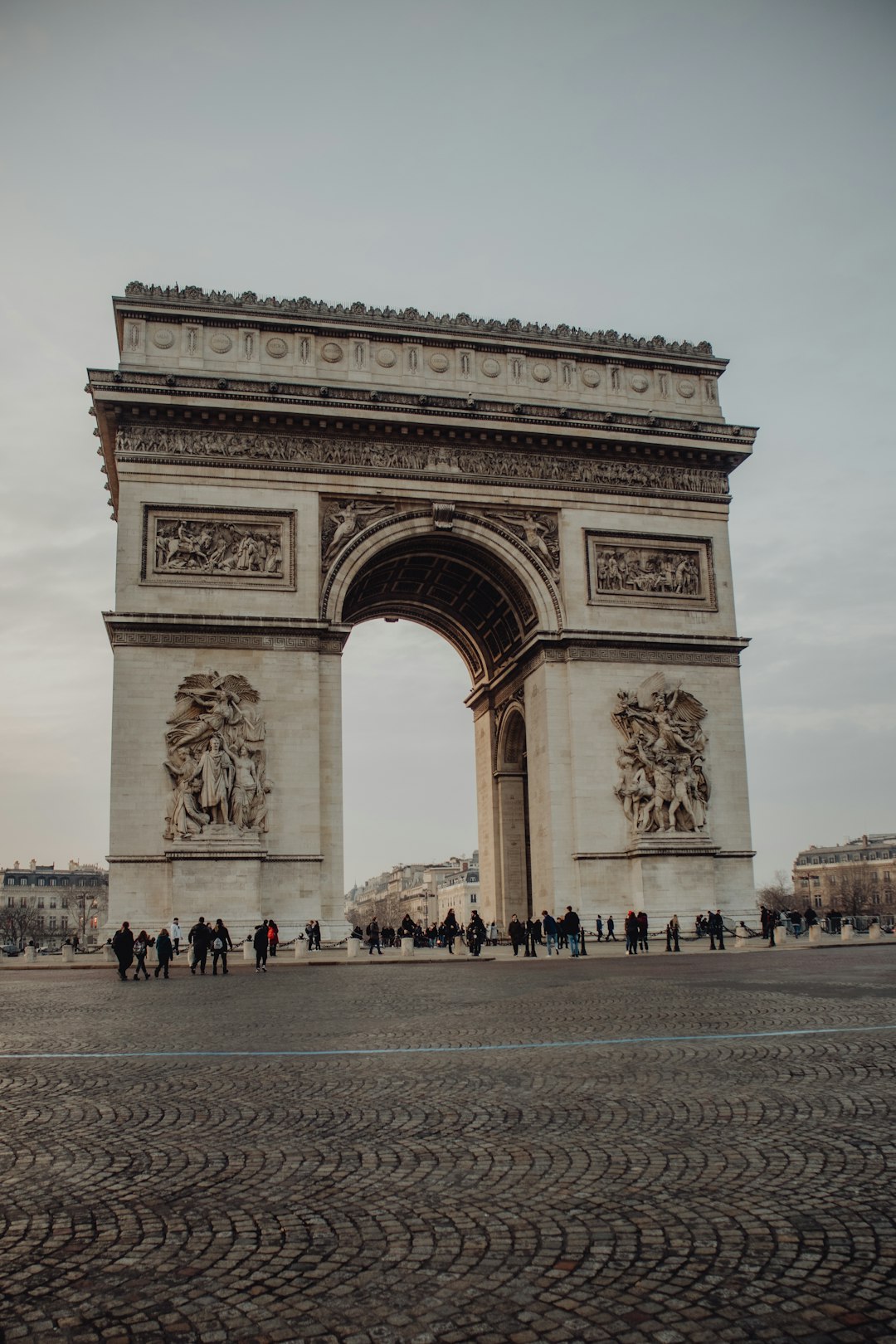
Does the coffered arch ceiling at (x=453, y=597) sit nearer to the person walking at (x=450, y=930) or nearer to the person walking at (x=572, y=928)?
the person walking at (x=450, y=930)

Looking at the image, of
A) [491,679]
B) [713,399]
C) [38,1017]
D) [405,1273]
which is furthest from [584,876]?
[405,1273]

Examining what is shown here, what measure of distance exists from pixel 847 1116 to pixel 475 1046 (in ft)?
12.3

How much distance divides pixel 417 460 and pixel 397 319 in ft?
13.6

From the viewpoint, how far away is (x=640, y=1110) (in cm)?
636

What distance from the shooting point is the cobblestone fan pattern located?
3525 mm

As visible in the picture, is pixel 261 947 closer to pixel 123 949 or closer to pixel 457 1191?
pixel 123 949

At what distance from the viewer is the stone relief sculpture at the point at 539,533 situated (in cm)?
3144

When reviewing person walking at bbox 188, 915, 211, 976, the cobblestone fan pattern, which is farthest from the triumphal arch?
the cobblestone fan pattern

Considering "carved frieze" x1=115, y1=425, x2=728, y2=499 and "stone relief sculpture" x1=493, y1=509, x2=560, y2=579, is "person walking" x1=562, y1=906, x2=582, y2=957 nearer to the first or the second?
"stone relief sculpture" x1=493, y1=509, x2=560, y2=579

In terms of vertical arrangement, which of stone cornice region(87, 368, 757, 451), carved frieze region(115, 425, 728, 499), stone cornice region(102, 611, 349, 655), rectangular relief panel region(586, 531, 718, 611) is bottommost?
stone cornice region(102, 611, 349, 655)

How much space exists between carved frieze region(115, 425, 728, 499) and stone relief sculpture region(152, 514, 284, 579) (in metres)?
1.69

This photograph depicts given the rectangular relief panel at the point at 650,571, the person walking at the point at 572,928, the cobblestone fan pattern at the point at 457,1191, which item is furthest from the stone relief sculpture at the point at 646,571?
the cobblestone fan pattern at the point at 457,1191

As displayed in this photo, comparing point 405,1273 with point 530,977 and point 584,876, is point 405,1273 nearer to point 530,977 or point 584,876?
point 530,977

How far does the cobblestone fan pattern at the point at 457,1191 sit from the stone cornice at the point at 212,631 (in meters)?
19.0
